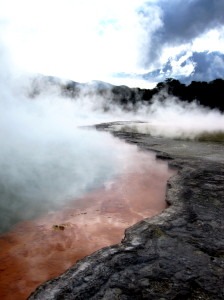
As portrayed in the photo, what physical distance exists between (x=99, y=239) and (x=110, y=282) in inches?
59.3

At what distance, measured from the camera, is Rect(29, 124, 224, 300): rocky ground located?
10.6ft

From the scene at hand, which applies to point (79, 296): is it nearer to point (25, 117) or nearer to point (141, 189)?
point (141, 189)

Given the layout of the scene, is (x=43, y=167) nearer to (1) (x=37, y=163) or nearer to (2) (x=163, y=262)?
(1) (x=37, y=163)

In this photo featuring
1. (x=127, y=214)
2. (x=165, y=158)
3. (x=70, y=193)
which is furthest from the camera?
(x=165, y=158)

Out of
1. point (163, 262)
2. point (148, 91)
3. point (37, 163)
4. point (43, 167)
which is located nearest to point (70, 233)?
point (163, 262)

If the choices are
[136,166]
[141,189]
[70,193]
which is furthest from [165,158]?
[70,193]

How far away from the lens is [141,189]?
7281 mm

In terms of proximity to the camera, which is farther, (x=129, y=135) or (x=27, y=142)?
(x=129, y=135)

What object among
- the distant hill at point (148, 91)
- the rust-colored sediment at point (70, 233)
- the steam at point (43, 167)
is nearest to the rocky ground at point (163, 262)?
the rust-colored sediment at point (70, 233)

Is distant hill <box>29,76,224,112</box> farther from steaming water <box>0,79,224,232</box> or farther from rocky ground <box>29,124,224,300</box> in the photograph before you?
rocky ground <box>29,124,224,300</box>

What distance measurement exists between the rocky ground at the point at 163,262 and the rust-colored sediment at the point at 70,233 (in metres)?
0.43

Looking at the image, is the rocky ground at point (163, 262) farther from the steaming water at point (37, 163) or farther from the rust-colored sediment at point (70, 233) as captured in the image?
the steaming water at point (37, 163)

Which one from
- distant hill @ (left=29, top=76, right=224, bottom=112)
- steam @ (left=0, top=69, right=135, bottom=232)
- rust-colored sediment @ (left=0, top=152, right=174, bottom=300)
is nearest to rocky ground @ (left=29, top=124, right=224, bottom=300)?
rust-colored sediment @ (left=0, top=152, right=174, bottom=300)

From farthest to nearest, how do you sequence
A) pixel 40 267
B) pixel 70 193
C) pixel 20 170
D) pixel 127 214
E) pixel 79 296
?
pixel 20 170 < pixel 70 193 < pixel 127 214 < pixel 40 267 < pixel 79 296
